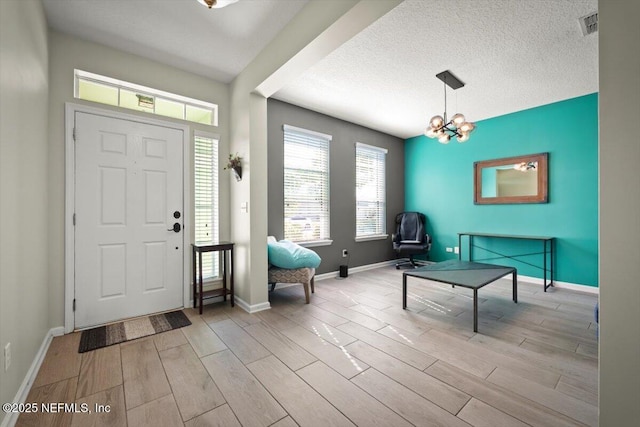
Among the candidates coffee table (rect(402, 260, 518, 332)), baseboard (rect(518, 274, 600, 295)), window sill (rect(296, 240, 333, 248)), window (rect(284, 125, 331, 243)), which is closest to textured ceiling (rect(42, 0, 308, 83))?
window (rect(284, 125, 331, 243))

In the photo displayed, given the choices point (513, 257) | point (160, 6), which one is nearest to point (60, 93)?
point (160, 6)

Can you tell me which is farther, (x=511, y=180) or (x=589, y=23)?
(x=511, y=180)

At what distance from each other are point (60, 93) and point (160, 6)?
1299 mm

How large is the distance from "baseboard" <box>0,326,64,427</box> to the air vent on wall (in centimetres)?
487

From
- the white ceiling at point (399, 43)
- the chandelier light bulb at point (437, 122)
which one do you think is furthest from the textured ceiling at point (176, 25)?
the chandelier light bulb at point (437, 122)

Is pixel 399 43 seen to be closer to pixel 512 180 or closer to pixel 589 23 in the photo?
pixel 589 23

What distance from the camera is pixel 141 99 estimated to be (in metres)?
3.06

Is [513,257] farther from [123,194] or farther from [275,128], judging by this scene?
[123,194]

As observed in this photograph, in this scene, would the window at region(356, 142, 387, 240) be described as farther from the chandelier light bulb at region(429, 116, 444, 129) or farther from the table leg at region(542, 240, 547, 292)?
the table leg at region(542, 240, 547, 292)

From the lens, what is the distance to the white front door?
2.66 metres

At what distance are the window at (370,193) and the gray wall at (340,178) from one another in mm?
142

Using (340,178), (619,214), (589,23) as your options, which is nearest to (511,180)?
(589,23)

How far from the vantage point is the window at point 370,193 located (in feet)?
17.6

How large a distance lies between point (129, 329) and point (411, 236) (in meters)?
5.01
